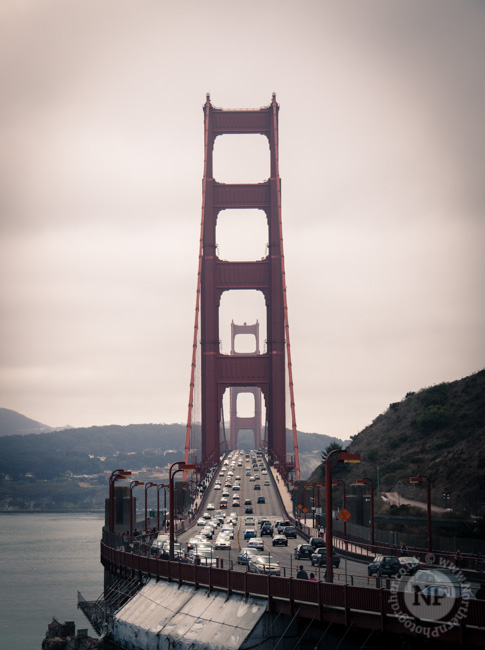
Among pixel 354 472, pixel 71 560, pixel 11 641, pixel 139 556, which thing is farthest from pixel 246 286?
pixel 139 556

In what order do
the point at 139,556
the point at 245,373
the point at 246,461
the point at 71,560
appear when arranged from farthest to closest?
the point at 246,461, the point at 71,560, the point at 245,373, the point at 139,556

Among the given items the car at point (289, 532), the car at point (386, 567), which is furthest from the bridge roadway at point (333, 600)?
the car at point (289, 532)

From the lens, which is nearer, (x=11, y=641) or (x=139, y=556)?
(x=139, y=556)

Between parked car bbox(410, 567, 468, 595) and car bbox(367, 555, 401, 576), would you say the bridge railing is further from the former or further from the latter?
car bbox(367, 555, 401, 576)

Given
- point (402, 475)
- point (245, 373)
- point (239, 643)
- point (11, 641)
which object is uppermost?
point (245, 373)

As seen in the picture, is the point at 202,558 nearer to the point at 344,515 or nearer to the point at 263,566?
the point at 344,515

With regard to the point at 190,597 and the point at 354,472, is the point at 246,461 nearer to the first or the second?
the point at 354,472
